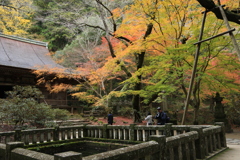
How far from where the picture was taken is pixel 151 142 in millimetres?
3004

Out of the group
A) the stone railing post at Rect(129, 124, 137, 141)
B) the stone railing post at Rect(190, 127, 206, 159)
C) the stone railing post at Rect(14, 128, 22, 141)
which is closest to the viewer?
the stone railing post at Rect(190, 127, 206, 159)

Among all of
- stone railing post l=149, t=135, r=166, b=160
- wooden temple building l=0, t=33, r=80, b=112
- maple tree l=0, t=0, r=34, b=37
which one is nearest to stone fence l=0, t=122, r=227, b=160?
stone railing post l=149, t=135, r=166, b=160

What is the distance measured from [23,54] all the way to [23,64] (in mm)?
2598

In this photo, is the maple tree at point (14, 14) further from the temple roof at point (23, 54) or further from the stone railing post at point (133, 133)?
the stone railing post at point (133, 133)

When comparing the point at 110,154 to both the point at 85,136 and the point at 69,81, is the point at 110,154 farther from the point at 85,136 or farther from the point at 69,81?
the point at 69,81

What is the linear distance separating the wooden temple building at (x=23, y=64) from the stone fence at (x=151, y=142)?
1102 cm

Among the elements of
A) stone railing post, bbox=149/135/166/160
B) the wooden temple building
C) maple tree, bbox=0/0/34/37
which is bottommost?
stone railing post, bbox=149/135/166/160

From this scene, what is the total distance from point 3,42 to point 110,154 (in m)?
20.4

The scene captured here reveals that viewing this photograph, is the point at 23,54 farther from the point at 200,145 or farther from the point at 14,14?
the point at 200,145

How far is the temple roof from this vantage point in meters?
16.1

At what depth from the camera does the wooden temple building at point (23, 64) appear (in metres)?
15.7

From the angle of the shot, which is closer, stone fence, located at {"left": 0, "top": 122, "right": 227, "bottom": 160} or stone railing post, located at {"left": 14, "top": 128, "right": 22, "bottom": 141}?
stone fence, located at {"left": 0, "top": 122, "right": 227, "bottom": 160}

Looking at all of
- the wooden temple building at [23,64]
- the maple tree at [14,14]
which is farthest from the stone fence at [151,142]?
the wooden temple building at [23,64]

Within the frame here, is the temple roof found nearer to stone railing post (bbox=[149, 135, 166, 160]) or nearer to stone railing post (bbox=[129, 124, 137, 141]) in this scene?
stone railing post (bbox=[129, 124, 137, 141])
